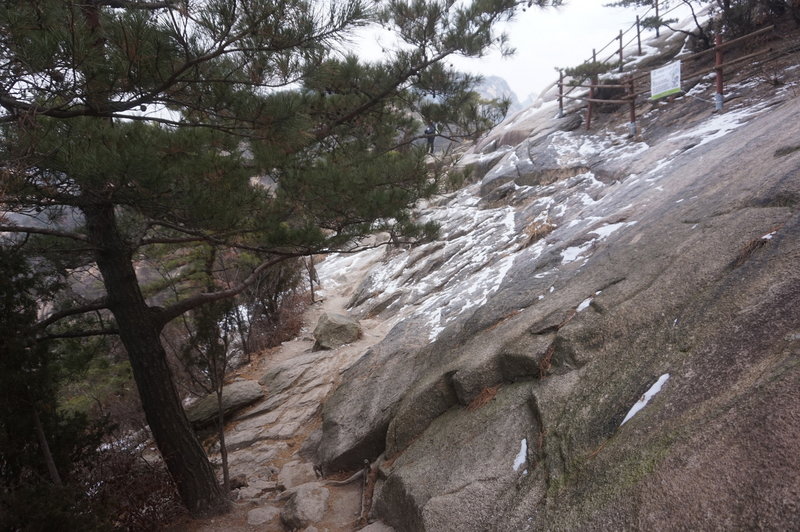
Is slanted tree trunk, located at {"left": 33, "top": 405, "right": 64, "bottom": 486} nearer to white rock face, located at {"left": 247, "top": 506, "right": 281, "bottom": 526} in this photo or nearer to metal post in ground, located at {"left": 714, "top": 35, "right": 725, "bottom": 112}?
white rock face, located at {"left": 247, "top": 506, "right": 281, "bottom": 526}

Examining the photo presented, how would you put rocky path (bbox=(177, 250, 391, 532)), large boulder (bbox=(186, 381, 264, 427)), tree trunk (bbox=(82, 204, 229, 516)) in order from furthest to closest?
large boulder (bbox=(186, 381, 264, 427))
rocky path (bbox=(177, 250, 391, 532))
tree trunk (bbox=(82, 204, 229, 516))

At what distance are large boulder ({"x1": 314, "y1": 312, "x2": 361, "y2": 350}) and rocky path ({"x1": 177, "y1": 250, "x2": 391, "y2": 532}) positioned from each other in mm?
181

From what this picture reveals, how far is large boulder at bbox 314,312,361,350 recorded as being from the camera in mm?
8633

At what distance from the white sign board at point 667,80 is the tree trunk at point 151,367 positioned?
9.52m

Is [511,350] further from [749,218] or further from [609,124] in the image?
[609,124]

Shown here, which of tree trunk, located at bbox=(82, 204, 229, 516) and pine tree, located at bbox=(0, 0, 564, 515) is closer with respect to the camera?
pine tree, located at bbox=(0, 0, 564, 515)

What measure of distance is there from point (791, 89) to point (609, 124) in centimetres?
456

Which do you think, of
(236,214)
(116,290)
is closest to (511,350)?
(236,214)

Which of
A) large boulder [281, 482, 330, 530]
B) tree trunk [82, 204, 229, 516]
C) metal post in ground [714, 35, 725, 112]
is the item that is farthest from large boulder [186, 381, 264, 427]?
metal post in ground [714, 35, 725, 112]

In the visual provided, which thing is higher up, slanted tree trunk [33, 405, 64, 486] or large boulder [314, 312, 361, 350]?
slanted tree trunk [33, 405, 64, 486]

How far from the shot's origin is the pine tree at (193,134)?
2.54 metres

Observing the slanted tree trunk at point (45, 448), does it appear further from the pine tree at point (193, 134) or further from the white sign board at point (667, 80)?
the white sign board at point (667, 80)

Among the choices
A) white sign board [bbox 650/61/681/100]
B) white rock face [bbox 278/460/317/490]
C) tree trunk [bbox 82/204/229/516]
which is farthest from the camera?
white sign board [bbox 650/61/681/100]

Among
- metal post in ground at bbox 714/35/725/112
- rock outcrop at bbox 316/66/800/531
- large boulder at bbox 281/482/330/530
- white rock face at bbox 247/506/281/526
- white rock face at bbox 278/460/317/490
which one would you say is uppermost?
metal post in ground at bbox 714/35/725/112
